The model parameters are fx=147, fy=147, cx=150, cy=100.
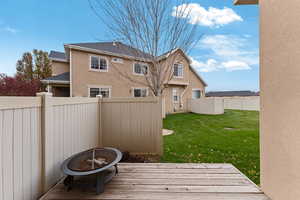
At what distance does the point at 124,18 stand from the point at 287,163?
592cm

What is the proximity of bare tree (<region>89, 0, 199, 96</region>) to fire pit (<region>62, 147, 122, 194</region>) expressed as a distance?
4.52 metres

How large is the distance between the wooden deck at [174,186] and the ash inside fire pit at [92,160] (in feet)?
1.02

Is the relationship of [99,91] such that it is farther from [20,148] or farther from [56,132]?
[20,148]

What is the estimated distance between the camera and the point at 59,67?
12805mm

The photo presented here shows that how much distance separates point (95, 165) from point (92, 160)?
14 centimetres

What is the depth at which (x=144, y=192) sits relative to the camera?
2031 millimetres

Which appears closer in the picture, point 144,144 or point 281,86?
point 281,86

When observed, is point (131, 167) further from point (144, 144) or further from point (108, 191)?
point (144, 144)

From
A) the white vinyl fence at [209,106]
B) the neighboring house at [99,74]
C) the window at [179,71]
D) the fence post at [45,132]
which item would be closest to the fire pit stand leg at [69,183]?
the fence post at [45,132]

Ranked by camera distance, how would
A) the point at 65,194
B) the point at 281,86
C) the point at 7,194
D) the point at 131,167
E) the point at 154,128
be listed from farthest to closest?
the point at 154,128, the point at 131,167, the point at 65,194, the point at 281,86, the point at 7,194

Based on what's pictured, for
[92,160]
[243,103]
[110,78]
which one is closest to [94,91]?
[110,78]

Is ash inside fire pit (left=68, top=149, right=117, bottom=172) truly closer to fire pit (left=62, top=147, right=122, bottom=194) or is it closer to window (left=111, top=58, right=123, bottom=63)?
fire pit (left=62, top=147, right=122, bottom=194)

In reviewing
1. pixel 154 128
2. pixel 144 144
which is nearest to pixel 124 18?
pixel 154 128

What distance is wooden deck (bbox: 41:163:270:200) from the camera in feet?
6.40
